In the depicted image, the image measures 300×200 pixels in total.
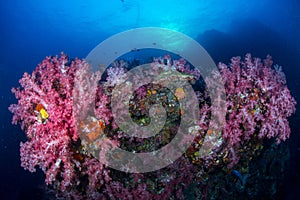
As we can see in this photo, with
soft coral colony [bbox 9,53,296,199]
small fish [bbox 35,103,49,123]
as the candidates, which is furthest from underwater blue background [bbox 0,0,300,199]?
small fish [bbox 35,103,49,123]

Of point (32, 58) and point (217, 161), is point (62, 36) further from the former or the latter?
point (217, 161)

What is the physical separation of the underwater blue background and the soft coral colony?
9.46 m

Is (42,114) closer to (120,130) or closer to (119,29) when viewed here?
(120,130)

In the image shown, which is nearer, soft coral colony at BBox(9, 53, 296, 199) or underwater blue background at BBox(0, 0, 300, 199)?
soft coral colony at BBox(9, 53, 296, 199)

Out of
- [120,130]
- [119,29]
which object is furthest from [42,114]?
[119,29]

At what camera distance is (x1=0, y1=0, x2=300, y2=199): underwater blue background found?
58.1 feet

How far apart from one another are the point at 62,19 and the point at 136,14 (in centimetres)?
1444

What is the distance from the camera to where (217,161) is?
14.5 ft

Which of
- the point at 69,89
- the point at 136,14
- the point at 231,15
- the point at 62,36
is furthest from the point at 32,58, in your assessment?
the point at 69,89

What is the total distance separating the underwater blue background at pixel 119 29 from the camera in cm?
1772

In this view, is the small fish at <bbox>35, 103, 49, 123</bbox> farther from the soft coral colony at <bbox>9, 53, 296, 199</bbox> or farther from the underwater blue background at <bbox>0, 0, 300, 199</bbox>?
the underwater blue background at <bbox>0, 0, 300, 199</bbox>

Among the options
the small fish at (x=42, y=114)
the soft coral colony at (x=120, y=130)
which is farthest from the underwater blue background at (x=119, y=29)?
the small fish at (x=42, y=114)

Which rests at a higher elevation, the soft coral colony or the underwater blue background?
the underwater blue background

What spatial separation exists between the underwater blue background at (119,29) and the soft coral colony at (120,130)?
9457 millimetres
